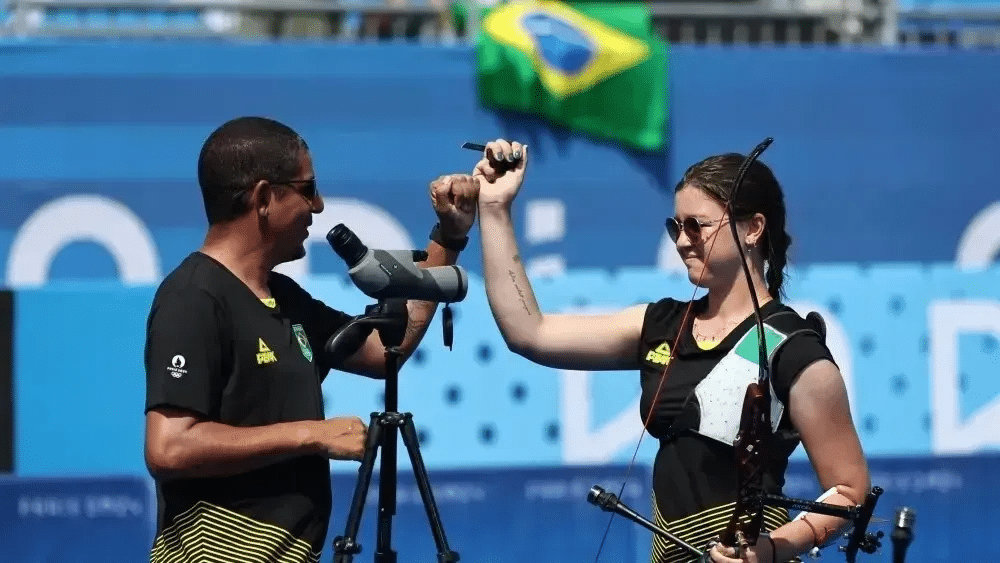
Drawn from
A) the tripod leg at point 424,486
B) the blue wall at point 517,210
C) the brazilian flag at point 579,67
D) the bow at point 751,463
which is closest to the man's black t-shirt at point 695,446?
the bow at point 751,463

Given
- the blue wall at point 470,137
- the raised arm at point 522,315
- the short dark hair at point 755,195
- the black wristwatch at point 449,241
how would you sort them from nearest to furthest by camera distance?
the short dark hair at point 755,195 < the raised arm at point 522,315 < the black wristwatch at point 449,241 < the blue wall at point 470,137

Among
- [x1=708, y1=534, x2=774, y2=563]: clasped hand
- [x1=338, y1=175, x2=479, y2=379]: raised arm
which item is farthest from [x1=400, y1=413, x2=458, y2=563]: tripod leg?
[x1=708, y1=534, x2=774, y2=563]: clasped hand

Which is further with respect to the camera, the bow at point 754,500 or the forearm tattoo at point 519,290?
the forearm tattoo at point 519,290

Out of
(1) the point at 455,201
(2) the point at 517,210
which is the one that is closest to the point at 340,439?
(1) the point at 455,201

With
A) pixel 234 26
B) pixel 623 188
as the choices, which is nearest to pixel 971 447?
pixel 623 188

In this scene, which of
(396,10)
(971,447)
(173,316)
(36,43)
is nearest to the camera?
(173,316)

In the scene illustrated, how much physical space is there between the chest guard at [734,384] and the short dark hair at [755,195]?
165mm

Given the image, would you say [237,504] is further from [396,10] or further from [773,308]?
[396,10]

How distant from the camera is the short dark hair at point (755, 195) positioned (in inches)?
120

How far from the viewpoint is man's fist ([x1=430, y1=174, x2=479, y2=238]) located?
326cm

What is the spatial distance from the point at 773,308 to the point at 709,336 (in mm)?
141

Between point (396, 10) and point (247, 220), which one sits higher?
point (396, 10)

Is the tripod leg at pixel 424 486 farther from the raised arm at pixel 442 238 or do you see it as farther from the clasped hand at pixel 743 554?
the clasped hand at pixel 743 554

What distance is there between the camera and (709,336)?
3.08m
